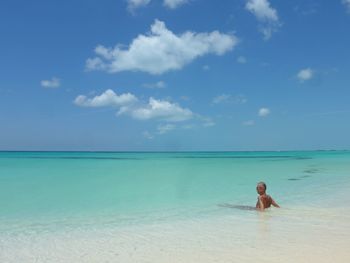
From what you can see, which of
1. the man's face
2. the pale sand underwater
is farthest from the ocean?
the man's face

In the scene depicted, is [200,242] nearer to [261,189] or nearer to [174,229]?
[174,229]

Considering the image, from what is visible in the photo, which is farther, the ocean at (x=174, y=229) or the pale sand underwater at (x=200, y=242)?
the ocean at (x=174, y=229)

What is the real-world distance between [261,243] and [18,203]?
28.0 feet

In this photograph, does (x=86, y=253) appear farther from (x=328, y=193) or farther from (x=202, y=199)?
(x=328, y=193)

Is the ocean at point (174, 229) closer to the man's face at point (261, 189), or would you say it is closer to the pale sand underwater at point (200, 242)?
the pale sand underwater at point (200, 242)

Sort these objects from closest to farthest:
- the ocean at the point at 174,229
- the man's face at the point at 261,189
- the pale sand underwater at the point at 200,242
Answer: the pale sand underwater at the point at 200,242, the ocean at the point at 174,229, the man's face at the point at 261,189

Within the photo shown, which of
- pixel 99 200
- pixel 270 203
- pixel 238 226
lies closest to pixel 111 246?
pixel 238 226

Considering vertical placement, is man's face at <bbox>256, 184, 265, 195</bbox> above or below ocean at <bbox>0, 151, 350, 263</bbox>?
above

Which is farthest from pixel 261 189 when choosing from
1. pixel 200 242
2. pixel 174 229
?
pixel 200 242

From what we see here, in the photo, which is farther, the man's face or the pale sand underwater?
the man's face

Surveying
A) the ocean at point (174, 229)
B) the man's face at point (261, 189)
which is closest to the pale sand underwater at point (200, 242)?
the ocean at point (174, 229)

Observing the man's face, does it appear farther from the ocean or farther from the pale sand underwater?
the pale sand underwater

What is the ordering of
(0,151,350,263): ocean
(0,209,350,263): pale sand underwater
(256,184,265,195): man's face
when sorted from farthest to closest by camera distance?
(256,184,265,195): man's face < (0,151,350,263): ocean < (0,209,350,263): pale sand underwater

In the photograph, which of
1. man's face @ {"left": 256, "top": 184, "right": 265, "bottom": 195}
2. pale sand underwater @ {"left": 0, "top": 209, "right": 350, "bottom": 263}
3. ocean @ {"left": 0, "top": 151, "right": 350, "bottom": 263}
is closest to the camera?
pale sand underwater @ {"left": 0, "top": 209, "right": 350, "bottom": 263}
